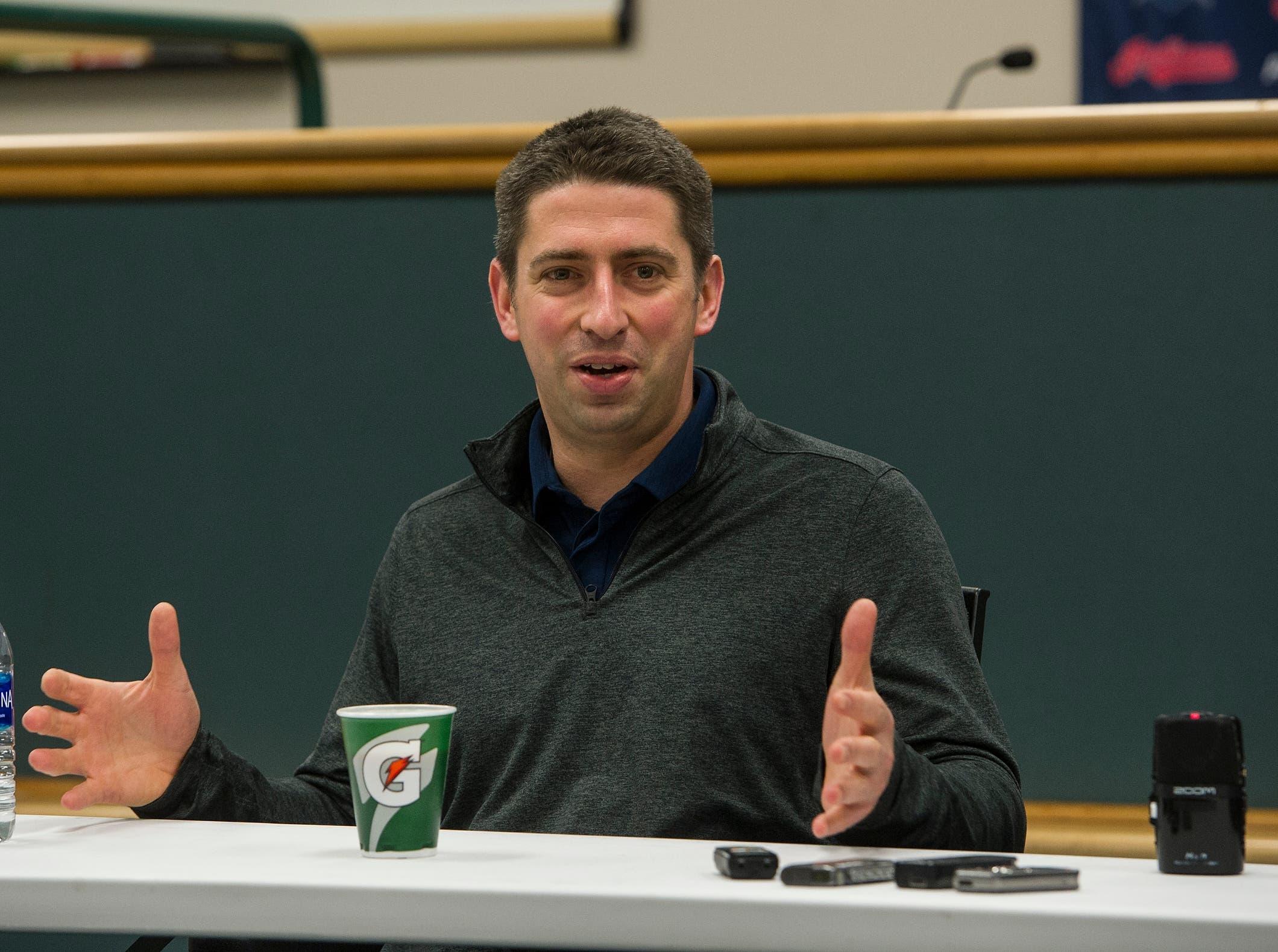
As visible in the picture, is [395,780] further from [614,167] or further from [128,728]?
[614,167]

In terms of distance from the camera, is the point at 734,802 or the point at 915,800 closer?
the point at 915,800

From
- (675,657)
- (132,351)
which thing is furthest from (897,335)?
(132,351)

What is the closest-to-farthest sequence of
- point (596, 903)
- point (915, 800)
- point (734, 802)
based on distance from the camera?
point (596, 903), point (915, 800), point (734, 802)

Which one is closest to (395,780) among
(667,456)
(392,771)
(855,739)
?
(392,771)

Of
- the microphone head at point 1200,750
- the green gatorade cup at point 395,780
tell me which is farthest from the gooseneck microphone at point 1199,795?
the green gatorade cup at point 395,780

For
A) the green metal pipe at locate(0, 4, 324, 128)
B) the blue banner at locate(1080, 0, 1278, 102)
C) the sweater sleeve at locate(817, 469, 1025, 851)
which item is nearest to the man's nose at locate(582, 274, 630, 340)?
the sweater sleeve at locate(817, 469, 1025, 851)

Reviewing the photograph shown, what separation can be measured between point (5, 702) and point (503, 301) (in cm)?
72

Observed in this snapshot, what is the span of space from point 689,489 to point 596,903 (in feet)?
2.16

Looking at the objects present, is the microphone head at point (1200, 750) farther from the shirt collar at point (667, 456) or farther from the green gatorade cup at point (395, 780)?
the shirt collar at point (667, 456)

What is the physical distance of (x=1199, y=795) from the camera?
3.07 feet

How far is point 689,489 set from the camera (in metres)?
1.45

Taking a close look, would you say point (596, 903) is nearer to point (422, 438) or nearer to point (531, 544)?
point (531, 544)

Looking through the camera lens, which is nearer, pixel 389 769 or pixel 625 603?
pixel 389 769

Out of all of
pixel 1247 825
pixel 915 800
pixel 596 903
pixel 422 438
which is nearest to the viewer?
pixel 596 903
